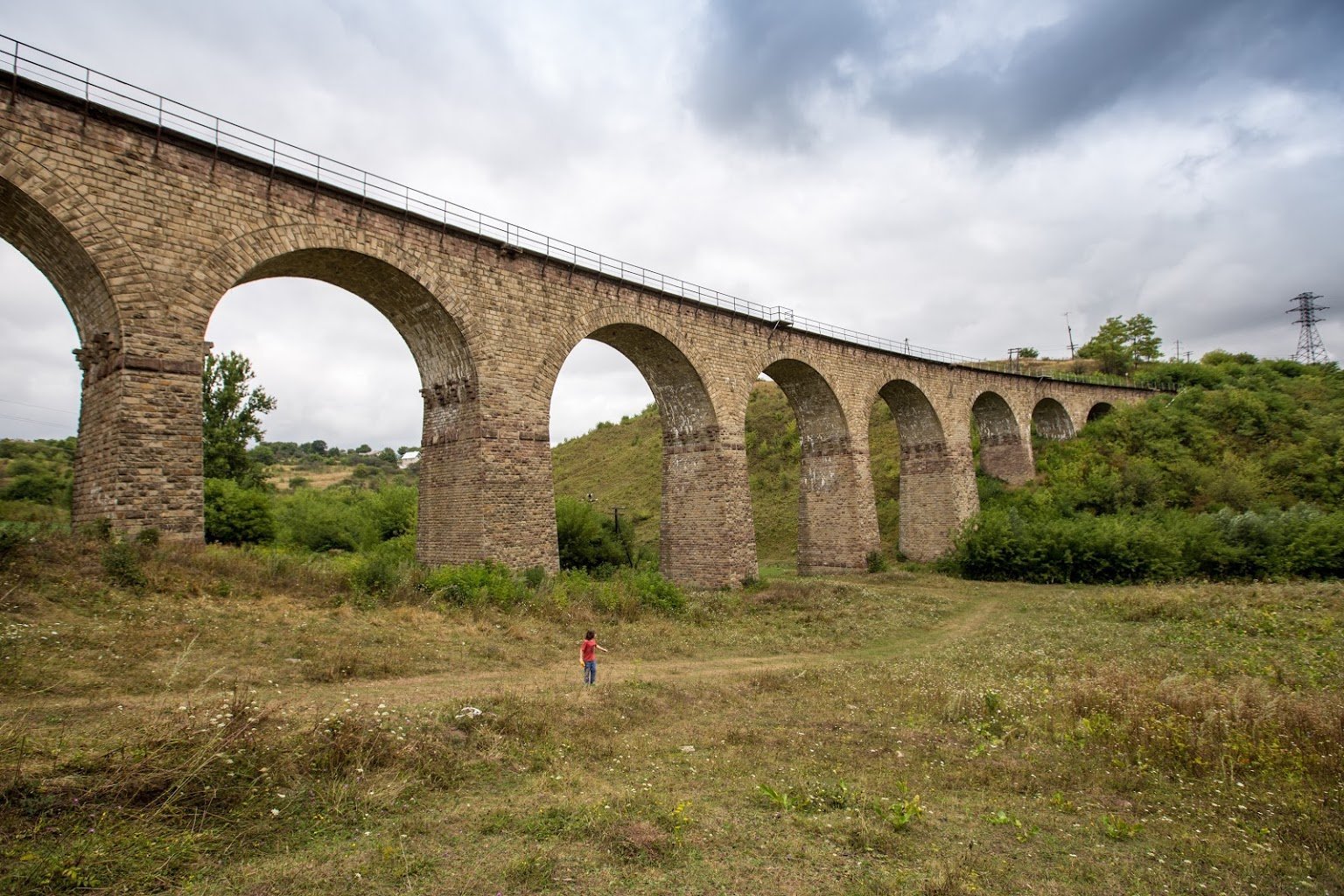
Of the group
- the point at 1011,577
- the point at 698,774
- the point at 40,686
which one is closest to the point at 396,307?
the point at 40,686

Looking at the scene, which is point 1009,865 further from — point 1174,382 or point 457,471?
point 1174,382

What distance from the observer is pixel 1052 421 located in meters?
39.8

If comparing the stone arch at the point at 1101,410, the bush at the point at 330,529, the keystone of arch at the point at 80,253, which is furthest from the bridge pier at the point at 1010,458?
the keystone of arch at the point at 80,253

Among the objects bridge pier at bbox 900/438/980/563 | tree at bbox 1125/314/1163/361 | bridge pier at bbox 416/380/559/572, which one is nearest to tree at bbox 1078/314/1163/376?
tree at bbox 1125/314/1163/361

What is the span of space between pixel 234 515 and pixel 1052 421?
3949 cm

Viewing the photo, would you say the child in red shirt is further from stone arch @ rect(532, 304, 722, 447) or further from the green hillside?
the green hillside

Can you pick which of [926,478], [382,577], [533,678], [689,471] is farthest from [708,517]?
[926,478]

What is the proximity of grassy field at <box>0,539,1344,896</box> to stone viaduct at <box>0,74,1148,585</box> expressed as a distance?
311 cm

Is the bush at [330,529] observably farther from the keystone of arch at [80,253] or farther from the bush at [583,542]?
the keystone of arch at [80,253]

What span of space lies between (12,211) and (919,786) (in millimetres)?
15297

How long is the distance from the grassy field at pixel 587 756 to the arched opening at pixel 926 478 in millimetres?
16426

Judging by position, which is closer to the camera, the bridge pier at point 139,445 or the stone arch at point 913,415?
the bridge pier at point 139,445

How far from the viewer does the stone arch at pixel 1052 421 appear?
39.0m

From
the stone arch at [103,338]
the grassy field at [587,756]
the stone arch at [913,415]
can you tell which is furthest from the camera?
the stone arch at [913,415]
